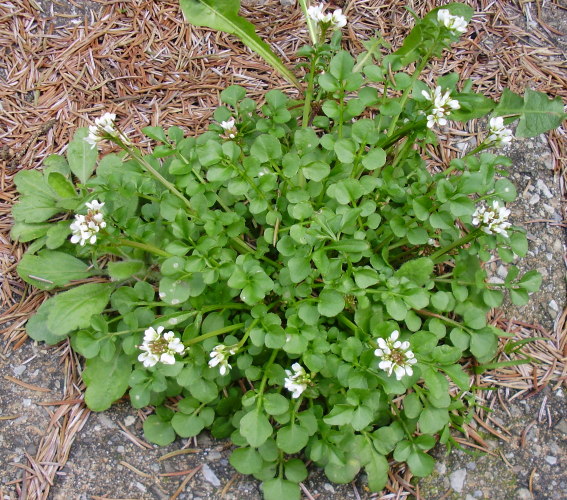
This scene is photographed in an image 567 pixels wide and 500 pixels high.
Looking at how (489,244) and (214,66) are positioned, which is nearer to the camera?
(489,244)

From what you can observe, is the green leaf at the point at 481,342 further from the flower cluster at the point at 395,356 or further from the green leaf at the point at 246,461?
the green leaf at the point at 246,461

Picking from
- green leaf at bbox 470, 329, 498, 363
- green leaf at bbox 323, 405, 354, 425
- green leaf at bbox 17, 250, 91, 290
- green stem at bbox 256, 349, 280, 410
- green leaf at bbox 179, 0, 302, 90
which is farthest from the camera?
green leaf at bbox 179, 0, 302, 90

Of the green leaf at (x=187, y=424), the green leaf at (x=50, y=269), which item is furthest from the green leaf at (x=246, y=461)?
the green leaf at (x=50, y=269)

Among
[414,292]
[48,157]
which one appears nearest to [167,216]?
[48,157]

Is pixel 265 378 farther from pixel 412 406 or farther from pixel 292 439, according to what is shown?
pixel 412 406

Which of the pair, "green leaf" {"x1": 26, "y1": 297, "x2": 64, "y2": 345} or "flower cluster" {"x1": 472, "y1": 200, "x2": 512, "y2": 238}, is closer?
"flower cluster" {"x1": 472, "y1": 200, "x2": 512, "y2": 238}

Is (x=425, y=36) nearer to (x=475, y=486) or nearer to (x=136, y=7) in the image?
(x=136, y=7)

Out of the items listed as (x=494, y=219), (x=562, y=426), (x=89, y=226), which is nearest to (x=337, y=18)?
(x=494, y=219)

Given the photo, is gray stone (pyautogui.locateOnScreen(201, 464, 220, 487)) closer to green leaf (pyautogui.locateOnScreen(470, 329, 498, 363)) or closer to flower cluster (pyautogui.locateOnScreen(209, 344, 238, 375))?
flower cluster (pyautogui.locateOnScreen(209, 344, 238, 375))

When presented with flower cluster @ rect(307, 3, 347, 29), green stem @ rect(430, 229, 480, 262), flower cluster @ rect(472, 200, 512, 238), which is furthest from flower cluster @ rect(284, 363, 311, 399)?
flower cluster @ rect(307, 3, 347, 29)
